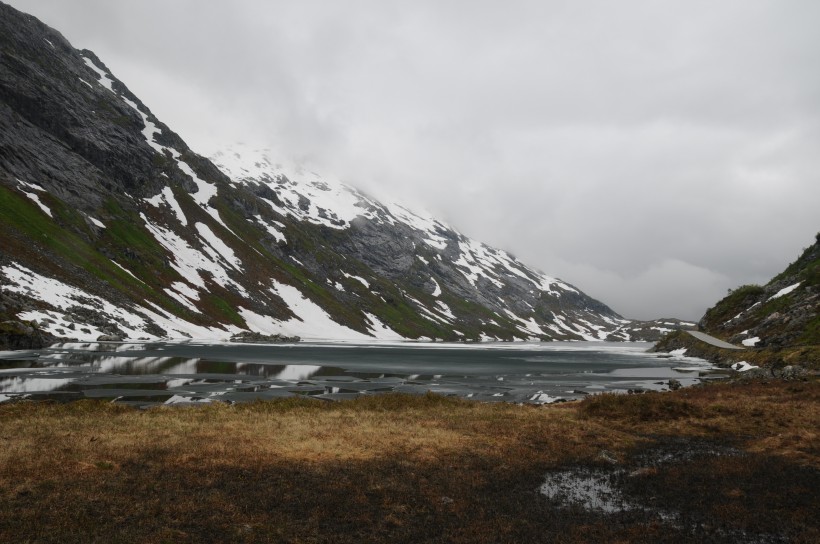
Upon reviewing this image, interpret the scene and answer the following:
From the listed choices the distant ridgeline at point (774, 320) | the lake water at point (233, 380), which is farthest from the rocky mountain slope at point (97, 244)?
the distant ridgeline at point (774, 320)

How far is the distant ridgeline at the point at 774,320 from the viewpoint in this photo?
67.0 meters

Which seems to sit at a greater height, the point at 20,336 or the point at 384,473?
the point at 384,473

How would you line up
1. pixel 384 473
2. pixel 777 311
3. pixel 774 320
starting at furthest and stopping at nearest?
pixel 777 311
pixel 774 320
pixel 384 473

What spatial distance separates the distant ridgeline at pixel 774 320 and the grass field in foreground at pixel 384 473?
4122cm

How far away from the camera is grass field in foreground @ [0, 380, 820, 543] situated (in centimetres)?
1438

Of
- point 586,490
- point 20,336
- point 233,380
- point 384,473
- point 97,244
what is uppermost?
point 97,244

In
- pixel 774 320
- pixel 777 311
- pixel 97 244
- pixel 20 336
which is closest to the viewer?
pixel 20 336

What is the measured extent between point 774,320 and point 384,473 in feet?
301

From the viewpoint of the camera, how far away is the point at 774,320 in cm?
8738

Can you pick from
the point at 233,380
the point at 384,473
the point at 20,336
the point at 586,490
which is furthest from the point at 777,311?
the point at 20,336

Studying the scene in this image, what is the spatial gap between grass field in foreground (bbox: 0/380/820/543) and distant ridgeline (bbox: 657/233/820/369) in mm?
41216

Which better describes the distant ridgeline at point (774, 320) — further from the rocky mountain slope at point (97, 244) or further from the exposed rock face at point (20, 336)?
the rocky mountain slope at point (97, 244)

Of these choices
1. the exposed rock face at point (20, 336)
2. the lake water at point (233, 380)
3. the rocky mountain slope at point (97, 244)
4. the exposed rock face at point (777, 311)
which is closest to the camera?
the lake water at point (233, 380)

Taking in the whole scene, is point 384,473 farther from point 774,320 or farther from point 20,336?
point 774,320
